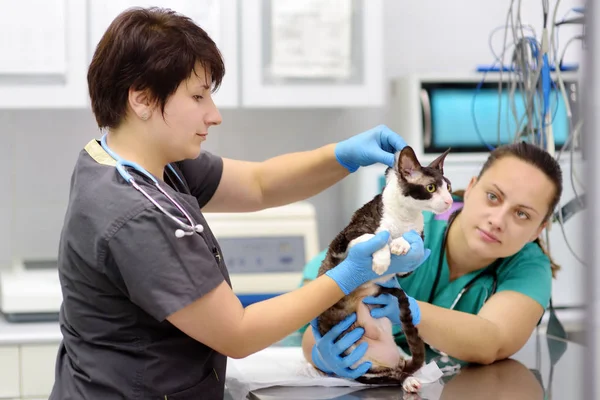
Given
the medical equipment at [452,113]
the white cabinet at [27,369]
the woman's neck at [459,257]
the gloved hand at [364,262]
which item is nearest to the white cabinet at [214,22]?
the medical equipment at [452,113]

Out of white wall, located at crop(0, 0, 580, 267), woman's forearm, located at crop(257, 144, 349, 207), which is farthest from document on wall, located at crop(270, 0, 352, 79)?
woman's forearm, located at crop(257, 144, 349, 207)

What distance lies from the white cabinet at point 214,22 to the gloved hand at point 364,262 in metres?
1.32

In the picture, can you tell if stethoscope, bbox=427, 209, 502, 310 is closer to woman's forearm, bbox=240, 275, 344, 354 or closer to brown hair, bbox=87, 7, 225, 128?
woman's forearm, bbox=240, 275, 344, 354

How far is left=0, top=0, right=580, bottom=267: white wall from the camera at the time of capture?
2717mm

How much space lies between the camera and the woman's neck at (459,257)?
5.46ft

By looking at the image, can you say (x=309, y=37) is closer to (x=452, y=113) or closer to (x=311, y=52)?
(x=311, y=52)

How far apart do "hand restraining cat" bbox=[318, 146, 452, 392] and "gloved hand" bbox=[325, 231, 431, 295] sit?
14mm

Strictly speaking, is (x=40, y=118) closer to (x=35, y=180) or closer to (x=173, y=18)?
(x=35, y=180)

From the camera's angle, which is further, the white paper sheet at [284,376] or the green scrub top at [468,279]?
the green scrub top at [468,279]

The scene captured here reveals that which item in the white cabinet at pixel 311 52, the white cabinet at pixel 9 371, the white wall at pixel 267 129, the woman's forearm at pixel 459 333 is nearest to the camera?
the woman's forearm at pixel 459 333

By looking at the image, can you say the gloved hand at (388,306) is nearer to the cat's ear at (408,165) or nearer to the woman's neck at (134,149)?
the cat's ear at (408,165)

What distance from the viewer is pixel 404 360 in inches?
55.3

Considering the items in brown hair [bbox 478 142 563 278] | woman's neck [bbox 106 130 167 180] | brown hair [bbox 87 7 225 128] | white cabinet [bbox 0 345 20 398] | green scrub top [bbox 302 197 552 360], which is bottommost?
white cabinet [bbox 0 345 20 398]

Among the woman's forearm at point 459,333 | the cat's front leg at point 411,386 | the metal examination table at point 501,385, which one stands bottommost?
the metal examination table at point 501,385
